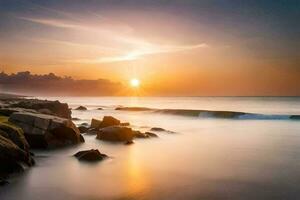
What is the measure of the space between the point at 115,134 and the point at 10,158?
1463cm

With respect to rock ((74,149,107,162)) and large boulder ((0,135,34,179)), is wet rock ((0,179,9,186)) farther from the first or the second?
rock ((74,149,107,162))

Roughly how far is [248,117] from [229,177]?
61.2 meters

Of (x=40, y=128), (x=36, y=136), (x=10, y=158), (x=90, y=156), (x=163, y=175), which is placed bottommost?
(x=163, y=175)

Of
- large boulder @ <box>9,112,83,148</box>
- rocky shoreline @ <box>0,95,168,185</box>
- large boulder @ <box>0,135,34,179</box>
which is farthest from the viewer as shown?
large boulder @ <box>9,112,83,148</box>

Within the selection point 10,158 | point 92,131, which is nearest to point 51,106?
point 92,131

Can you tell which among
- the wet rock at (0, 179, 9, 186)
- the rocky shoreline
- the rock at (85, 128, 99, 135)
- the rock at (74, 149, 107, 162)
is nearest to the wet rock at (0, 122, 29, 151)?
the rocky shoreline

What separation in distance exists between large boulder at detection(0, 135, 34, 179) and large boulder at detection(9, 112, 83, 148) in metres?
6.05

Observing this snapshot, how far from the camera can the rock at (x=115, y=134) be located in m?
31.2

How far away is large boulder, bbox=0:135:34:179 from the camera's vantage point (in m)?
16.8

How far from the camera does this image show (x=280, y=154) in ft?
87.2

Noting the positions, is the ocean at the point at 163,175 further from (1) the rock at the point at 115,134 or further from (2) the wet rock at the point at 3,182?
(1) the rock at the point at 115,134

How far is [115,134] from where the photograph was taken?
1237 inches

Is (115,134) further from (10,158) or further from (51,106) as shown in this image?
(51,106)

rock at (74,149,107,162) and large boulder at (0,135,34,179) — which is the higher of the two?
large boulder at (0,135,34,179)
